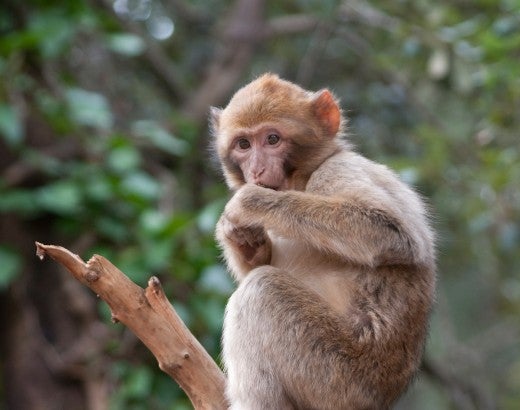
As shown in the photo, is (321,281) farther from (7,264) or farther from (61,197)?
(7,264)

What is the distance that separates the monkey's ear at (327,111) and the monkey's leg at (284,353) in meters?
1.24

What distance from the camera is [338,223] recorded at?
15.4ft

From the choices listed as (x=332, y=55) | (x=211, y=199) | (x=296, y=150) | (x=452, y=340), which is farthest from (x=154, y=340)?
(x=332, y=55)

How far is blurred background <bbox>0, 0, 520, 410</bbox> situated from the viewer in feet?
26.0

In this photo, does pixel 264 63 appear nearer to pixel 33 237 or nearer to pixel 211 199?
pixel 211 199

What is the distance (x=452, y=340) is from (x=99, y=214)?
15.7 feet

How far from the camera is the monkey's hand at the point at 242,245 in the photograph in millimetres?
4941

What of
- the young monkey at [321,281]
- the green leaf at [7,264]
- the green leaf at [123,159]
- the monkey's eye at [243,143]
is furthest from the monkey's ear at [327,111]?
the green leaf at [7,264]

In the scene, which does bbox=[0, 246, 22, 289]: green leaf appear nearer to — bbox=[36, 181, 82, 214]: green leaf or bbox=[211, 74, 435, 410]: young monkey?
bbox=[36, 181, 82, 214]: green leaf

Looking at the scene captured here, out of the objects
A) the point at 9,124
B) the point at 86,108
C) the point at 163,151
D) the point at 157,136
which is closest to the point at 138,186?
the point at 157,136

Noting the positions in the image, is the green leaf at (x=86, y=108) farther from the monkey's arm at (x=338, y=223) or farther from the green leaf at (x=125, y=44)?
the monkey's arm at (x=338, y=223)

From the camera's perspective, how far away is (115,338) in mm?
8070

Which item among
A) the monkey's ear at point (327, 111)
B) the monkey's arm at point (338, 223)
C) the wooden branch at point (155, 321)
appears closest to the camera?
the wooden branch at point (155, 321)

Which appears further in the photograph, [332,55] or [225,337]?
[332,55]
